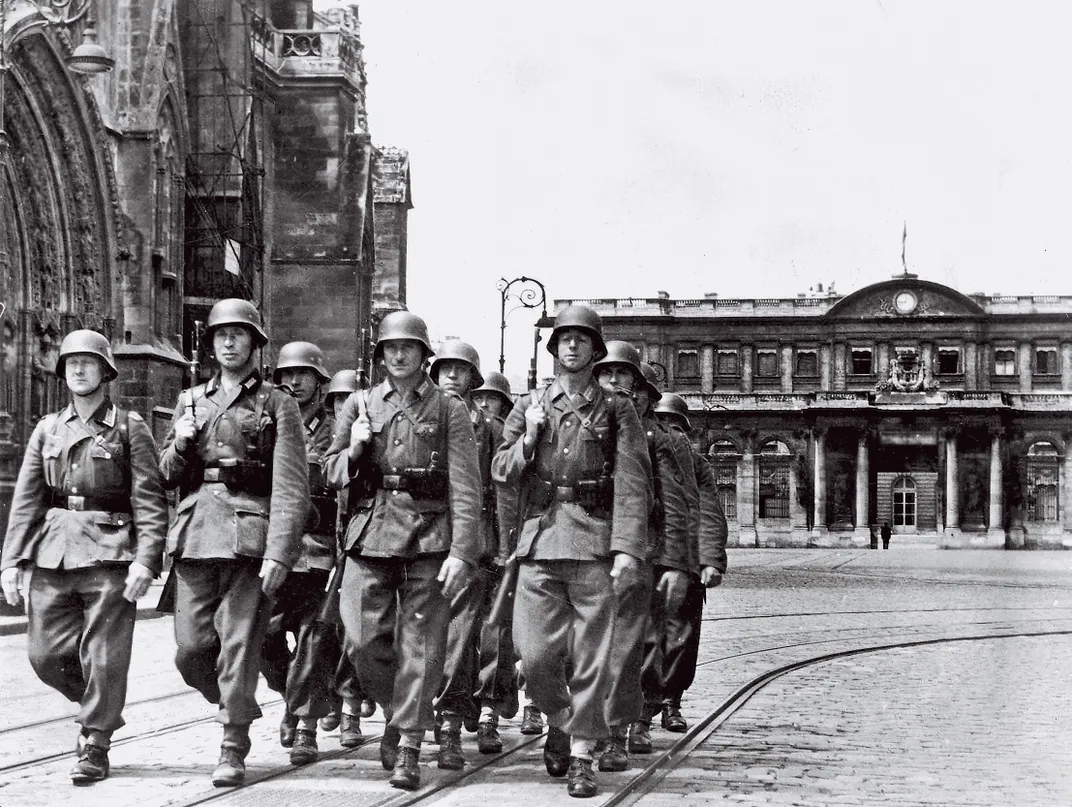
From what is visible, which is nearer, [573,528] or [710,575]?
[573,528]

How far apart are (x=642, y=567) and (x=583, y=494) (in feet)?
1.79

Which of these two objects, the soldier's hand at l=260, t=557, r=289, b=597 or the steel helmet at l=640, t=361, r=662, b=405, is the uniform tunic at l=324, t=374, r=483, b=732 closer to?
the soldier's hand at l=260, t=557, r=289, b=597

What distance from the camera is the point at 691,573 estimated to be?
9.91 metres

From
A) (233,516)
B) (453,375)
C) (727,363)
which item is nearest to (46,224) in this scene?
(453,375)

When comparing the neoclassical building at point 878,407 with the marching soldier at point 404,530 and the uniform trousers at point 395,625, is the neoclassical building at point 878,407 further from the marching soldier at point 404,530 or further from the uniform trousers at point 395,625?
the uniform trousers at point 395,625

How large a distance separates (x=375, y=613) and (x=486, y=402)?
10.6 ft

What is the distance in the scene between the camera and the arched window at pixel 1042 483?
85312 mm

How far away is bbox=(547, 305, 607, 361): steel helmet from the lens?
311 inches

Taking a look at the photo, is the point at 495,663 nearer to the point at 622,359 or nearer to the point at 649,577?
the point at 649,577

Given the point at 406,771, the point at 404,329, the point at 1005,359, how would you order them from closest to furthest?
1. the point at 406,771
2. the point at 404,329
3. the point at 1005,359

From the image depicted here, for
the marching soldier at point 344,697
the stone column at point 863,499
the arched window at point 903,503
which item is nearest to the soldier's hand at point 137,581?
the marching soldier at point 344,697

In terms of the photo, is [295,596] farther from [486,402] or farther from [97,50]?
[97,50]

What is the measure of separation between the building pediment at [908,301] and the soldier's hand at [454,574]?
83.8 metres

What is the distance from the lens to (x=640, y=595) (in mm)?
8008
